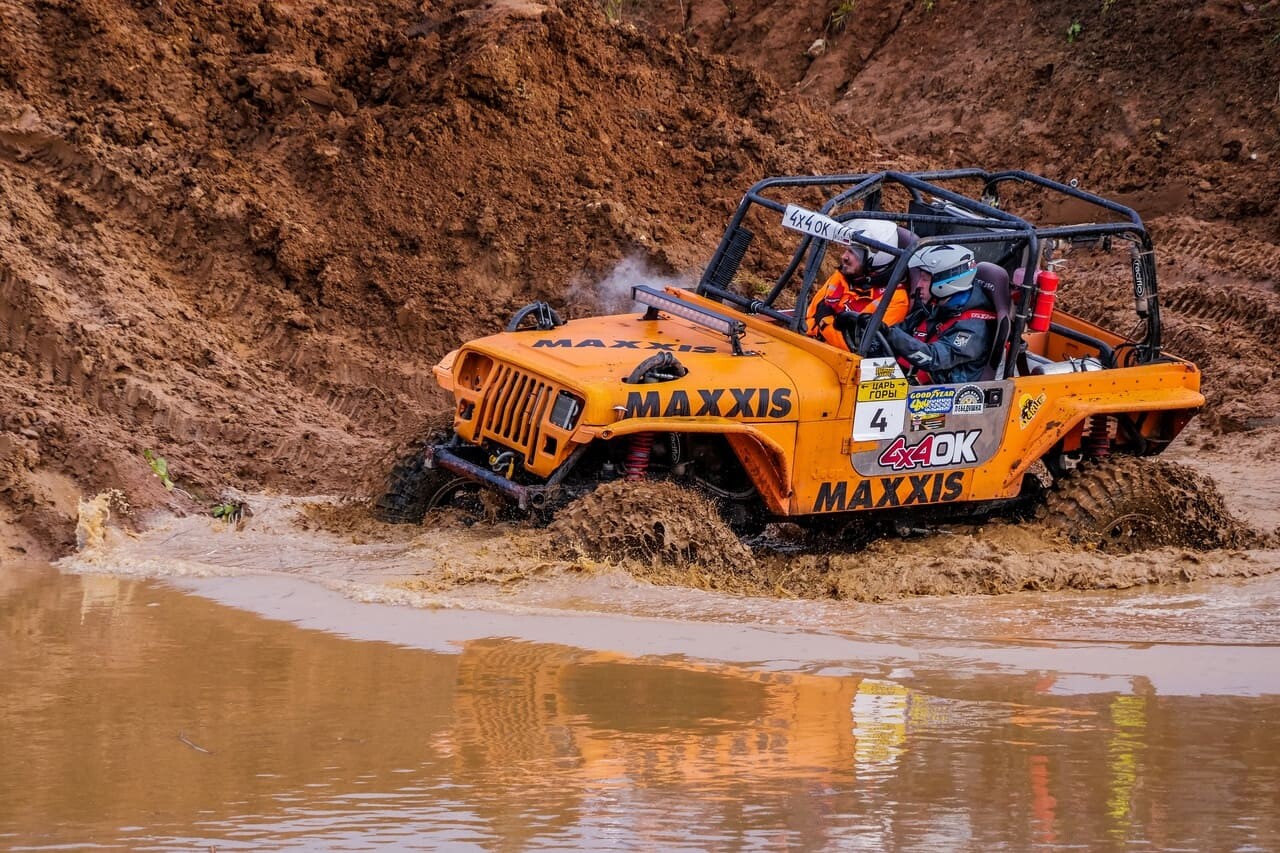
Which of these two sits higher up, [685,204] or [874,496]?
[685,204]

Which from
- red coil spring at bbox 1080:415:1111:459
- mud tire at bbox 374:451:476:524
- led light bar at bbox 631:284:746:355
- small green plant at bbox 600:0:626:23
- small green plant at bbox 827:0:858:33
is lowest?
mud tire at bbox 374:451:476:524

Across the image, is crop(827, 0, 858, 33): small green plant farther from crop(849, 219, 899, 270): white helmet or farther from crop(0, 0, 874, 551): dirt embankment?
crop(849, 219, 899, 270): white helmet

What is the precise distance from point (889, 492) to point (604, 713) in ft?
10.5

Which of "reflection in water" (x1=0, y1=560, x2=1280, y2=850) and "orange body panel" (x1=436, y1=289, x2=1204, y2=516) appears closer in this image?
"reflection in water" (x1=0, y1=560, x2=1280, y2=850)

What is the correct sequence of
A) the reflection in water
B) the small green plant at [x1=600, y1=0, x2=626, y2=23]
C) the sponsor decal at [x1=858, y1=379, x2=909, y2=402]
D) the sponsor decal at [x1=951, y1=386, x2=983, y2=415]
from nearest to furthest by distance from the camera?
the reflection in water < the sponsor decal at [x1=858, y1=379, x2=909, y2=402] < the sponsor decal at [x1=951, y1=386, x2=983, y2=415] < the small green plant at [x1=600, y1=0, x2=626, y2=23]

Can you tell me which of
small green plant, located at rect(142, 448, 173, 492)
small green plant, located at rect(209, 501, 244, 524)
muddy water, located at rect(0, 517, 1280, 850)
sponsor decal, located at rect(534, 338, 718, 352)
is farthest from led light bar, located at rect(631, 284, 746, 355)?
small green plant, located at rect(142, 448, 173, 492)

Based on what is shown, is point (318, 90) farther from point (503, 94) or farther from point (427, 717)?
point (427, 717)

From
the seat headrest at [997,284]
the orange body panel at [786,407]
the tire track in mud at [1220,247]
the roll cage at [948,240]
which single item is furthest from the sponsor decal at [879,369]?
the tire track in mud at [1220,247]

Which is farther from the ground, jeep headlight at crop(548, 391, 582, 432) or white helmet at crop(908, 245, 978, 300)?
white helmet at crop(908, 245, 978, 300)

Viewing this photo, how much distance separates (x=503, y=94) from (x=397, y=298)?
2.22 metres

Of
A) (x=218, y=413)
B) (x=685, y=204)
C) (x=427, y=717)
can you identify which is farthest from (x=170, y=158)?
(x=427, y=717)

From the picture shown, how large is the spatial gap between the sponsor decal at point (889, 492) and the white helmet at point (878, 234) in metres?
1.13

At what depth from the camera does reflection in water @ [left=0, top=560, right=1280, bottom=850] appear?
4863 mm

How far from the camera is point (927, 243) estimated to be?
30.0 ft
